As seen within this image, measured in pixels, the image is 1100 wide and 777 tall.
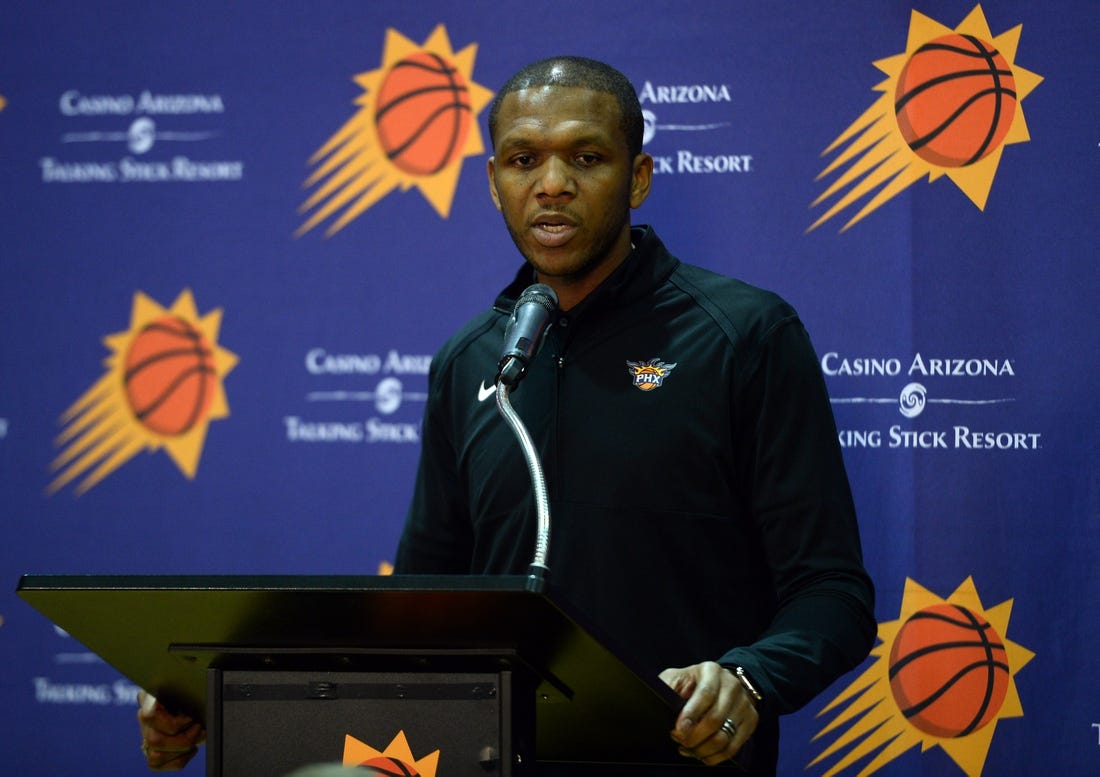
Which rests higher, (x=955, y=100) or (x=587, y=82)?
(x=955, y=100)

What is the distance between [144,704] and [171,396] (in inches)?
54.7

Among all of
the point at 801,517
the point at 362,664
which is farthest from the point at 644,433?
the point at 362,664

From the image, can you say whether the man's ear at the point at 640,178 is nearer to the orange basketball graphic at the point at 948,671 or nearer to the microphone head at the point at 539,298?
the microphone head at the point at 539,298

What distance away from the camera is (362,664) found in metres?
1.28

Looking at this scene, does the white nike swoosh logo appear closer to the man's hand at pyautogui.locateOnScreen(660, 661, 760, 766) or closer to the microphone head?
the microphone head

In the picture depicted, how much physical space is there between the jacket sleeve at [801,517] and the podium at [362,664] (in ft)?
1.16

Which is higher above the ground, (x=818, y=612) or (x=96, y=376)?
(x=96, y=376)

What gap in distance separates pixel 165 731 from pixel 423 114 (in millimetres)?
1595

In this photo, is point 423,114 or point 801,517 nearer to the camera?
point 801,517

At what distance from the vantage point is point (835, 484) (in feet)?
6.02

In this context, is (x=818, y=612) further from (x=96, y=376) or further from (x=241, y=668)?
(x=96, y=376)

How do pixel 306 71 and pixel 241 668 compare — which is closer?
pixel 241 668

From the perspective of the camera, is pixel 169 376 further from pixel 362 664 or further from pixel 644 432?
pixel 362 664

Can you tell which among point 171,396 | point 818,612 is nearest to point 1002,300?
point 818,612
